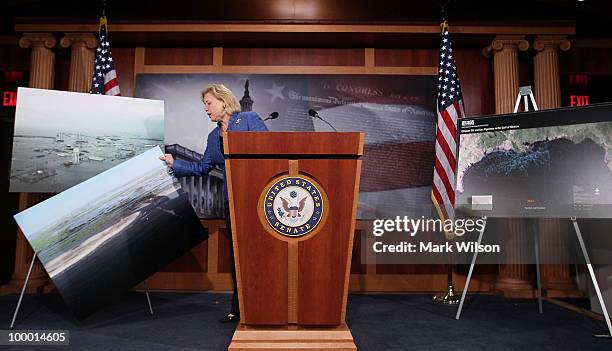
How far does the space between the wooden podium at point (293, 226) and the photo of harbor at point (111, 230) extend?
113 cm

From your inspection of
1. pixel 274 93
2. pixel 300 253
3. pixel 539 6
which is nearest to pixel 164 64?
pixel 274 93

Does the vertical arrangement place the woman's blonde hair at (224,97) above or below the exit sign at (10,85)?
below

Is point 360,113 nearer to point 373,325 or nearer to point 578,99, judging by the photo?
point 373,325

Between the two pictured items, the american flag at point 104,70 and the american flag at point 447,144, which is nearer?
the american flag at point 447,144

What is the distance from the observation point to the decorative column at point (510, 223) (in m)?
3.81

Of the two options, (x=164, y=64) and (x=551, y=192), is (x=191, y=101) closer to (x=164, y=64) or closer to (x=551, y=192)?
(x=164, y=64)

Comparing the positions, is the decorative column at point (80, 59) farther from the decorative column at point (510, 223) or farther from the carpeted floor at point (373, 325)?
the decorative column at point (510, 223)


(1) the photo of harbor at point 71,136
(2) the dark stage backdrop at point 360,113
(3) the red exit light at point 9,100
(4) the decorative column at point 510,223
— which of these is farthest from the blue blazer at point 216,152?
(3) the red exit light at point 9,100

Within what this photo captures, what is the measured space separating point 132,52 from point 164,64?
1.19 ft

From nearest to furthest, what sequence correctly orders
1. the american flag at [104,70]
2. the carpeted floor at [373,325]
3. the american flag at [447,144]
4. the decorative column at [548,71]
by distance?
1. the carpeted floor at [373,325]
2. the american flag at [447,144]
3. the american flag at [104,70]
4. the decorative column at [548,71]

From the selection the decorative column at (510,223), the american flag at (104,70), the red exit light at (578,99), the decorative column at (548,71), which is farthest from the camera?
the red exit light at (578,99)

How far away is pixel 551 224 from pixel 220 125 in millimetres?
3144

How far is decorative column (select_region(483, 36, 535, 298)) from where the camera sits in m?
3.81

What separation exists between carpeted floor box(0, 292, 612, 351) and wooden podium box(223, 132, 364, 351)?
56 centimetres
